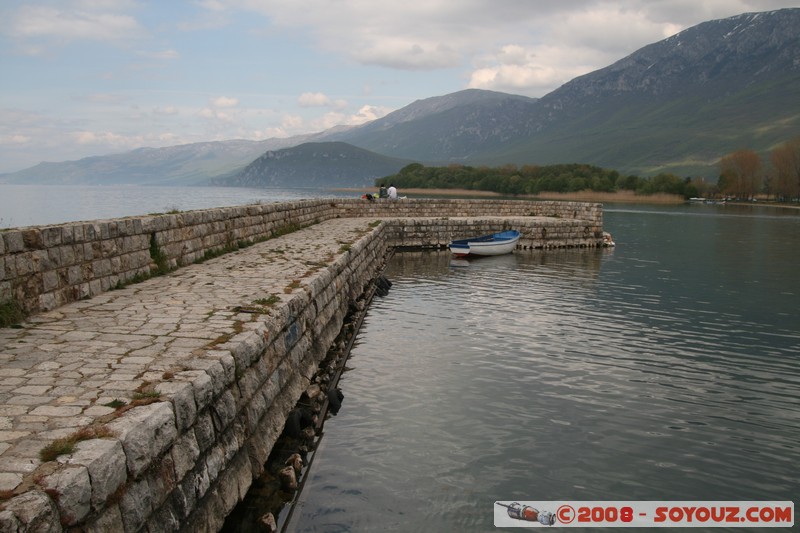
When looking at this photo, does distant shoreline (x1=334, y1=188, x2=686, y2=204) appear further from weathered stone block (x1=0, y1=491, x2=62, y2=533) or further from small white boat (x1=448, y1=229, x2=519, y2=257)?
weathered stone block (x1=0, y1=491, x2=62, y2=533)

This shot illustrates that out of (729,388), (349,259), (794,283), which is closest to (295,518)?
(729,388)

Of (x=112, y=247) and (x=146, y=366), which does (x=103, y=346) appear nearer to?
(x=146, y=366)

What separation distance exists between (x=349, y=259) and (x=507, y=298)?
6.10m

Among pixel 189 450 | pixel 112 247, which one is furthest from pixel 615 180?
pixel 189 450

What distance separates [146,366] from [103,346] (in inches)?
42.8

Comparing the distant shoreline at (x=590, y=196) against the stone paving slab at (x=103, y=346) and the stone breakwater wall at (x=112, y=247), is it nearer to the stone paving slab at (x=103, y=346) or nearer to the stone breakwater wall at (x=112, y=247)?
the stone breakwater wall at (x=112, y=247)

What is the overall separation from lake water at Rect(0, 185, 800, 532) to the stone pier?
1147mm

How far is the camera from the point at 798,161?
110875 mm

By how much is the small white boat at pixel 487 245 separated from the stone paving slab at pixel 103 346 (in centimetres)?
2039

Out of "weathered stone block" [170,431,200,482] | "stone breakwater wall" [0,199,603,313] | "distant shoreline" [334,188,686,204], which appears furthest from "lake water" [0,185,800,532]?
"distant shoreline" [334,188,686,204]

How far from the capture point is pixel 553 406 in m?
10.3

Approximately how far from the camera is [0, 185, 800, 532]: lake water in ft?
24.7

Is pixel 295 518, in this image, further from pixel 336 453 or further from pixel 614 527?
pixel 614 527

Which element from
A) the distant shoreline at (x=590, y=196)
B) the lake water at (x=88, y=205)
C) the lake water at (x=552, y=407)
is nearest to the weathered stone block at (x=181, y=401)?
the lake water at (x=552, y=407)
